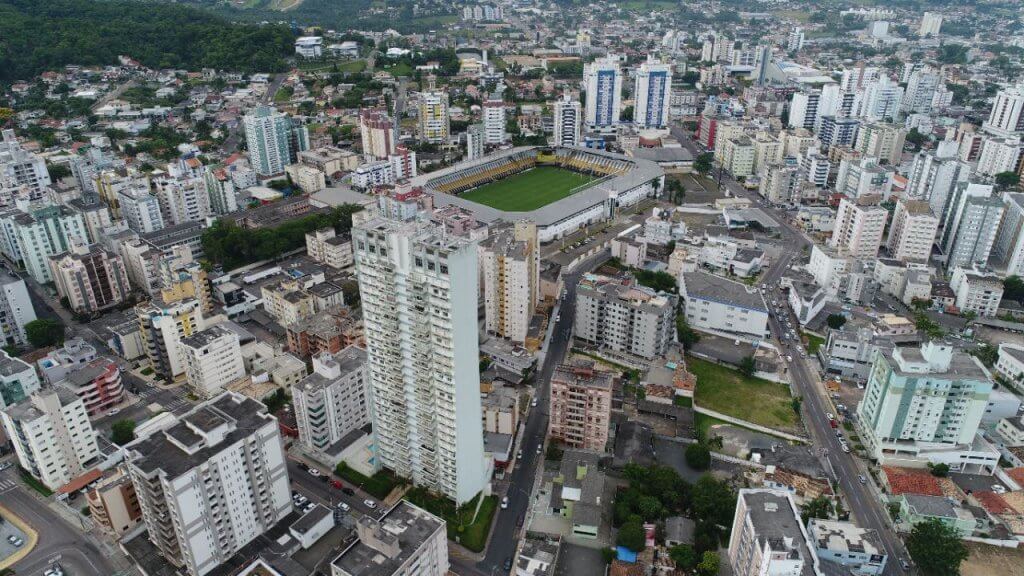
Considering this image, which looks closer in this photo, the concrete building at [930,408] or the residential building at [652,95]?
the concrete building at [930,408]

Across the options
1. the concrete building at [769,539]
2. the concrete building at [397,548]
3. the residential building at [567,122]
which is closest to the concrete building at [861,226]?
the concrete building at [769,539]

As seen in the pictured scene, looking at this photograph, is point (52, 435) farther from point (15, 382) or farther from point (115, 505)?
A: point (15, 382)

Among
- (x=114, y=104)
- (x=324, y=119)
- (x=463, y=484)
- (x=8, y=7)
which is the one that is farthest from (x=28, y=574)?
(x=8, y=7)

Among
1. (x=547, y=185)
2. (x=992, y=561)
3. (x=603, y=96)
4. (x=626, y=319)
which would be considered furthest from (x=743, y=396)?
(x=603, y=96)

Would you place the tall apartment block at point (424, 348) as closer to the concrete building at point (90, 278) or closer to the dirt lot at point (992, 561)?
the dirt lot at point (992, 561)

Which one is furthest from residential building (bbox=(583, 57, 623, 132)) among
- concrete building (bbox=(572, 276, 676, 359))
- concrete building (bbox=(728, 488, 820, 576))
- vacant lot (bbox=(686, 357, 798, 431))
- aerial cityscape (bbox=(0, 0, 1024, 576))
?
concrete building (bbox=(728, 488, 820, 576))
